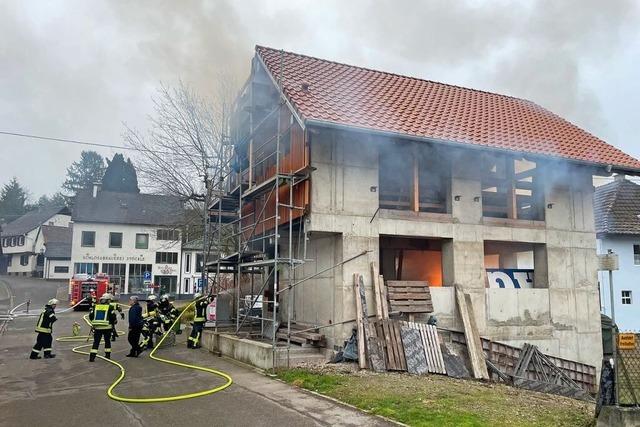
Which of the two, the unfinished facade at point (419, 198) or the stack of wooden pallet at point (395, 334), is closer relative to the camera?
the stack of wooden pallet at point (395, 334)

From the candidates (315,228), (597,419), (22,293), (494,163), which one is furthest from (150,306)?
(22,293)

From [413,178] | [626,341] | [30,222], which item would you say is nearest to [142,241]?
[30,222]

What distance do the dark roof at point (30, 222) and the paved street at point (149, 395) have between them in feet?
181

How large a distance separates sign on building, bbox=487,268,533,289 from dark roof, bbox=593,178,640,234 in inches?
560

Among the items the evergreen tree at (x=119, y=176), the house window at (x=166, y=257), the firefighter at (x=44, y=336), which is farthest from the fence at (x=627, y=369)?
the evergreen tree at (x=119, y=176)

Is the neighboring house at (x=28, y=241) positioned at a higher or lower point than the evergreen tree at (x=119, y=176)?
lower

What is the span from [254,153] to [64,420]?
386 inches

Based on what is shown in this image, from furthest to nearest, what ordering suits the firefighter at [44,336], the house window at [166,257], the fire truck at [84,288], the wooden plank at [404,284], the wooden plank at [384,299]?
the house window at [166,257] < the fire truck at [84,288] < the firefighter at [44,336] < the wooden plank at [404,284] < the wooden plank at [384,299]

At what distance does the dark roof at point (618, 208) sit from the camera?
25.2 metres

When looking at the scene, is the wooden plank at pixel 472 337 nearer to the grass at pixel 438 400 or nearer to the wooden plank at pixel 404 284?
the grass at pixel 438 400

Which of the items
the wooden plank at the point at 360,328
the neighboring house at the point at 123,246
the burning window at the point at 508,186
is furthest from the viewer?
the neighboring house at the point at 123,246

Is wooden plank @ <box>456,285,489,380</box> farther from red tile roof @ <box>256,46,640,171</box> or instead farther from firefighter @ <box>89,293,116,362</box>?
firefighter @ <box>89,293,116,362</box>

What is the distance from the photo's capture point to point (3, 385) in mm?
9016

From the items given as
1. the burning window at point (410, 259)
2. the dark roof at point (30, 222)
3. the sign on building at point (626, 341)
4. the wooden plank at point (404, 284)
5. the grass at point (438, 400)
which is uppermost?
the dark roof at point (30, 222)
